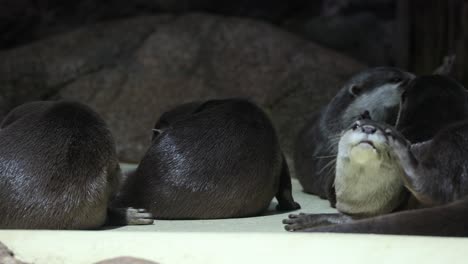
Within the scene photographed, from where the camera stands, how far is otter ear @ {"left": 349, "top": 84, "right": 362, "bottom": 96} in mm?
5215

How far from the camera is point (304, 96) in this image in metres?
6.95

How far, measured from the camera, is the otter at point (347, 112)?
5.03 meters

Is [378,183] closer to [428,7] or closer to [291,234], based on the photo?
[291,234]

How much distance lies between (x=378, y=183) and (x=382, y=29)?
4889 millimetres

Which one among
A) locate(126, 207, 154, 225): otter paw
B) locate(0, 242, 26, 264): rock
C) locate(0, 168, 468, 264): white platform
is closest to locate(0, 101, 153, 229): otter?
locate(126, 207, 154, 225): otter paw

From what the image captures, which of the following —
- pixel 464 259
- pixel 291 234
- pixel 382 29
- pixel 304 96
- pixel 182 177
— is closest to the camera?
pixel 464 259

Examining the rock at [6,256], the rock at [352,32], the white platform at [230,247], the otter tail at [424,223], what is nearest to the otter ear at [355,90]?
the otter tail at [424,223]

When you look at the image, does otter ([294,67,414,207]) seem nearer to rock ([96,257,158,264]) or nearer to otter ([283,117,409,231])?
otter ([283,117,409,231])

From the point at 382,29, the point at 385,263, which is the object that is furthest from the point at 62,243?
the point at 382,29

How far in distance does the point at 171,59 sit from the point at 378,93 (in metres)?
2.56

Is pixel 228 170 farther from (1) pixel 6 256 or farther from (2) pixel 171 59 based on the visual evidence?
(2) pixel 171 59

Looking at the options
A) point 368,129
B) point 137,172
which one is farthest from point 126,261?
point 137,172

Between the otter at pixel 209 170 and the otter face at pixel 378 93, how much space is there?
2.81ft

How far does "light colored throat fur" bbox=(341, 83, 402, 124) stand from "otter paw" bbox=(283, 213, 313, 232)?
52.1 inches
